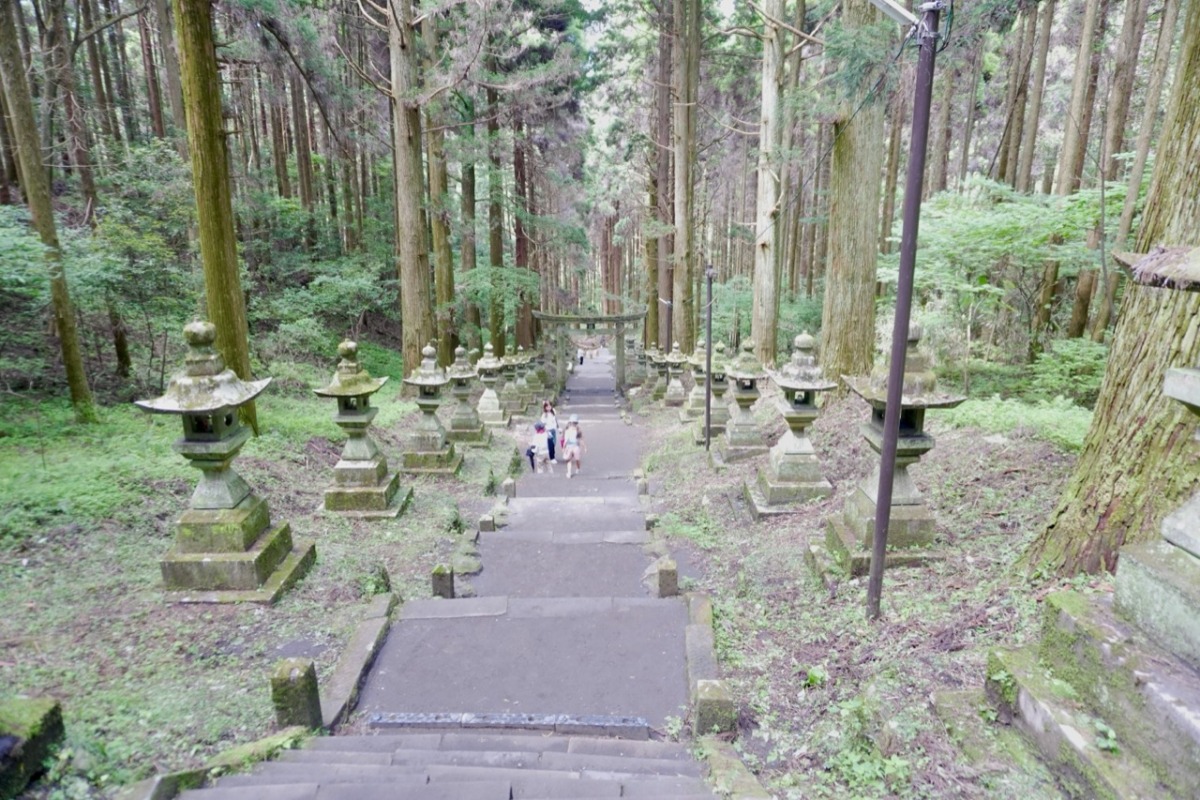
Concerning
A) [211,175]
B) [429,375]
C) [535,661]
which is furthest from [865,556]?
[211,175]

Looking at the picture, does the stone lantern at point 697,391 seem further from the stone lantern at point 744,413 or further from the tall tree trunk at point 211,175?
the tall tree trunk at point 211,175

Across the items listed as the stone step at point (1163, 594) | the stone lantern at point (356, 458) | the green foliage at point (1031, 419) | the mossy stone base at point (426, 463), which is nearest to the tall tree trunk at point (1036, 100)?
the green foliage at point (1031, 419)

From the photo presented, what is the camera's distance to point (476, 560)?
593 centimetres

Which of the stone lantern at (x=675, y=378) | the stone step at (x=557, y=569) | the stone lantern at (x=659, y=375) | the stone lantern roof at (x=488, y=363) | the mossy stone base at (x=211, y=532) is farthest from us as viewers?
the stone lantern at (x=659, y=375)

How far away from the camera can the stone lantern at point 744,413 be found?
8.30m

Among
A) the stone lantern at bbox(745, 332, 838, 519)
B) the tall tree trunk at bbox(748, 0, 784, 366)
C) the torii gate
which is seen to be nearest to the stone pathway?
the stone lantern at bbox(745, 332, 838, 519)

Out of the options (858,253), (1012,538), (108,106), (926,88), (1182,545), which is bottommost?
(1012,538)

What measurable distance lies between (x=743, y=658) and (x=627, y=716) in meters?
0.91

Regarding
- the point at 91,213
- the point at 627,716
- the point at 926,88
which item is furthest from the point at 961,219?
the point at 91,213

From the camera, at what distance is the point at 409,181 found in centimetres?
1228

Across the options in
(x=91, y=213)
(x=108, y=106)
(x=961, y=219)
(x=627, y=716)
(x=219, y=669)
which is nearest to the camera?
(x=627, y=716)

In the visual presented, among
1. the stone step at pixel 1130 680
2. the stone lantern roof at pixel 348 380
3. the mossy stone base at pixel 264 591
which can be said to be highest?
the stone lantern roof at pixel 348 380

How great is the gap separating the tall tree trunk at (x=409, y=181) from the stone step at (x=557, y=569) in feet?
24.9

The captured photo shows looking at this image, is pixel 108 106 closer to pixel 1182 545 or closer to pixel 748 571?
pixel 748 571
